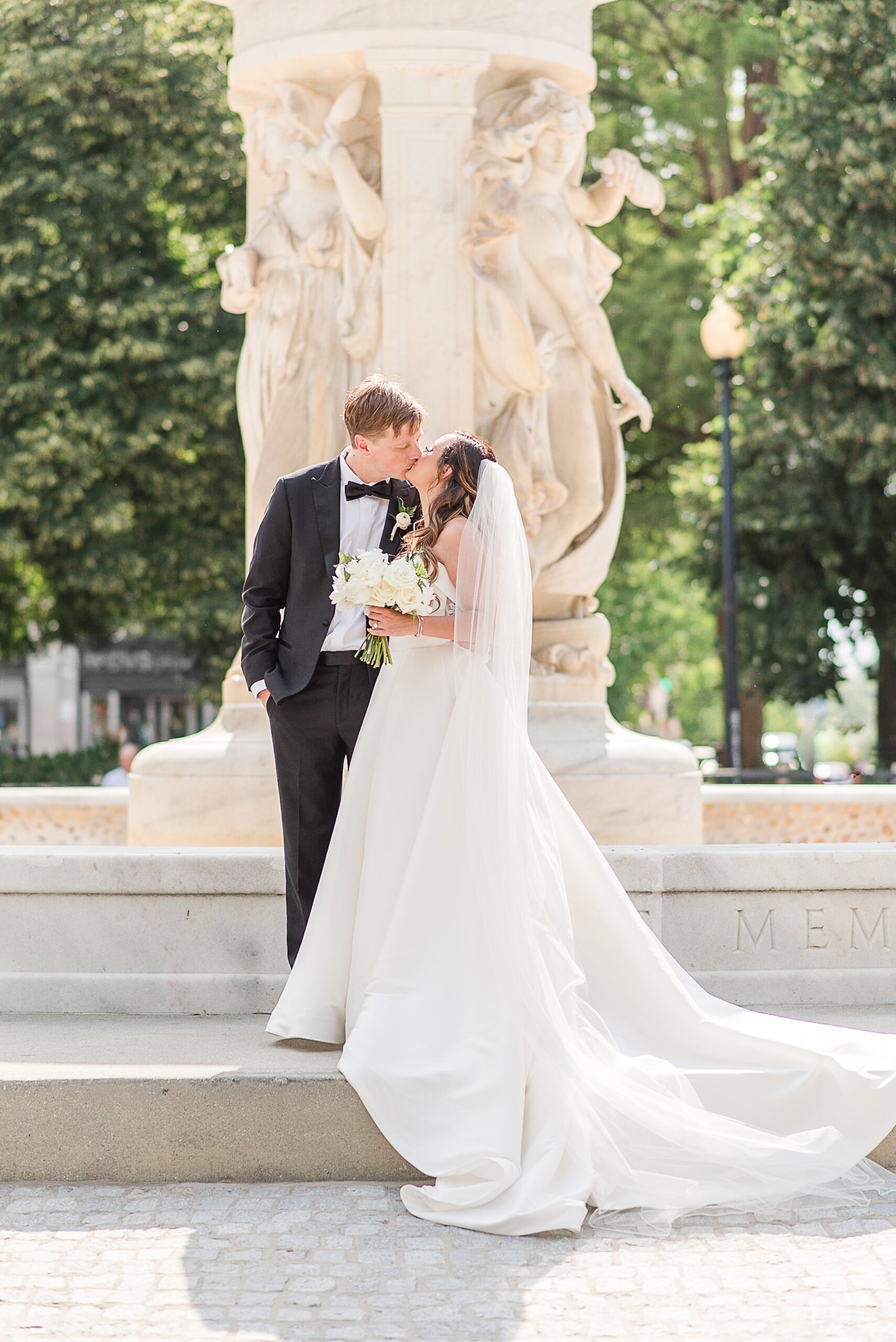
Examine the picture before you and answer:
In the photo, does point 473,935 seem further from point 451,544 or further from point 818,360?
point 818,360

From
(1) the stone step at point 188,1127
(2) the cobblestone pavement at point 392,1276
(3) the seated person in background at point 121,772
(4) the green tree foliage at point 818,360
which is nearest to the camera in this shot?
(2) the cobblestone pavement at point 392,1276

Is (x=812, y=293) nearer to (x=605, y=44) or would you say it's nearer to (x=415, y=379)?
(x=605, y=44)

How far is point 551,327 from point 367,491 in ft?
9.62

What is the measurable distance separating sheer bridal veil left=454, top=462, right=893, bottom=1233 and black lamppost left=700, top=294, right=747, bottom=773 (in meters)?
13.2

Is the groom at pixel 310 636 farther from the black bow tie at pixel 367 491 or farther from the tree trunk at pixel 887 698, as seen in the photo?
the tree trunk at pixel 887 698

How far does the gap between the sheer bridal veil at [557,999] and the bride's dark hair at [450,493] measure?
0.05 meters

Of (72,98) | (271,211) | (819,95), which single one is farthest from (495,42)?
(72,98)

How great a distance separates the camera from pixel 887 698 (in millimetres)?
23016

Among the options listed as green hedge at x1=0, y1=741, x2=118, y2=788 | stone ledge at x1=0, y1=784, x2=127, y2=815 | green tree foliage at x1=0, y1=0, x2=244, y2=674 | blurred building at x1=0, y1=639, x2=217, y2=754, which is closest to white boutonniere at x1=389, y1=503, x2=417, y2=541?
stone ledge at x1=0, y1=784, x2=127, y2=815

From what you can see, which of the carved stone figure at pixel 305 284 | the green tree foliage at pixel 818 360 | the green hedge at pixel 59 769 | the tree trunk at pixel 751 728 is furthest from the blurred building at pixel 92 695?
the carved stone figure at pixel 305 284

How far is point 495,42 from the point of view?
305 inches

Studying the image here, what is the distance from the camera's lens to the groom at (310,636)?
5.45 meters

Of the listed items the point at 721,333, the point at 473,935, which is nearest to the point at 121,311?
the point at 721,333

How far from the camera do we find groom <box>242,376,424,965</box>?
5.45m
